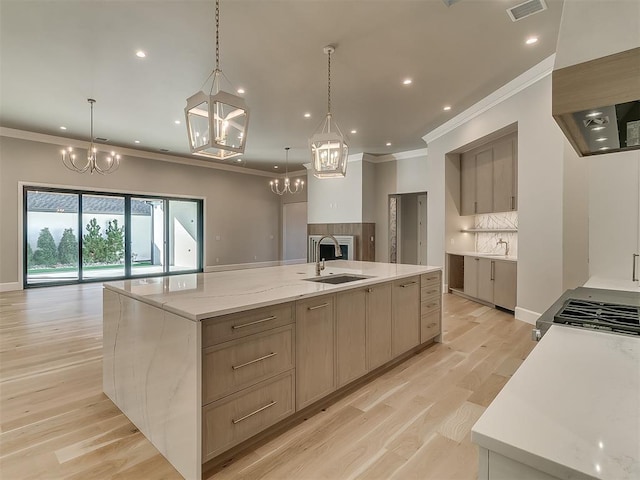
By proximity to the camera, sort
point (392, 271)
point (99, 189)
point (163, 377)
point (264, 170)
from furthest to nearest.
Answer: point (264, 170) → point (99, 189) → point (392, 271) → point (163, 377)

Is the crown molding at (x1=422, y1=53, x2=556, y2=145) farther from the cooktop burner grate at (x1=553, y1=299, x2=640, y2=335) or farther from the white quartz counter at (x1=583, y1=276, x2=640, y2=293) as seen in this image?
the cooktop burner grate at (x1=553, y1=299, x2=640, y2=335)

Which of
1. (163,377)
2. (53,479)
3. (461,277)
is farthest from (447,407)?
(461,277)

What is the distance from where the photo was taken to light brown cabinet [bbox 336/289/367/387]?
7.89ft

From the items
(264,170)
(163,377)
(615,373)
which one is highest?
(264,170)

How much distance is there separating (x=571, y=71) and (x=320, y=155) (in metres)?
2.54

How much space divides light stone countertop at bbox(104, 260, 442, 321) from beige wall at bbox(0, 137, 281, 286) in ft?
20.5

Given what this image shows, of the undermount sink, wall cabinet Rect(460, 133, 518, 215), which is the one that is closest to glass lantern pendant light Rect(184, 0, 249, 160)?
the undermount sink

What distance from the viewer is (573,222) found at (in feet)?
12.5

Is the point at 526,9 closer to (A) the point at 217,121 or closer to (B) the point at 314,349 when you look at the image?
(A) the point at 217,121

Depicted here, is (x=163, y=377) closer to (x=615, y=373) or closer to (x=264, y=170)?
(x=615, y=373)

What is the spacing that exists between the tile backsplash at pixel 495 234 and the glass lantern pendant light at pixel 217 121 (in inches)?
191

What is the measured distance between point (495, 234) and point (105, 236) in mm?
8548

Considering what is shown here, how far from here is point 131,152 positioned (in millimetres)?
8195

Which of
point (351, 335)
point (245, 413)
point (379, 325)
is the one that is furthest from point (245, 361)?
point (379, 325)
